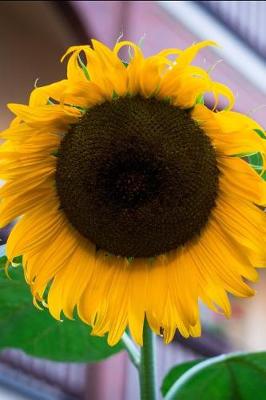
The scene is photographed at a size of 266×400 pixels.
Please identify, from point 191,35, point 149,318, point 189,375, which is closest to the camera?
point 149,318

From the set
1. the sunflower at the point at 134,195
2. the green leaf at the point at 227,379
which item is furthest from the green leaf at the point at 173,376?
the sunflower at the point at 134,195

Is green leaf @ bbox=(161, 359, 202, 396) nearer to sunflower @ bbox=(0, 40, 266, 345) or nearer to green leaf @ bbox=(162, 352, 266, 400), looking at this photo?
green leaf @ bbox=(162, 352, 266, 400)

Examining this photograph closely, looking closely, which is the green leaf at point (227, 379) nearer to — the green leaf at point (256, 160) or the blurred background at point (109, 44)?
the green leaf at point (256, 160)

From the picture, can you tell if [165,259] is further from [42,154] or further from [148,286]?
[42,154]

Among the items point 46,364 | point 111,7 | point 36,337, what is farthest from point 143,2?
point 36,337

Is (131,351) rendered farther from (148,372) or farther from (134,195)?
(134,195)

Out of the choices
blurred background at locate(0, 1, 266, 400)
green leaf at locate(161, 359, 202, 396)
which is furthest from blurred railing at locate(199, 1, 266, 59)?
green leaf at locate(161, 359, 202, 396)

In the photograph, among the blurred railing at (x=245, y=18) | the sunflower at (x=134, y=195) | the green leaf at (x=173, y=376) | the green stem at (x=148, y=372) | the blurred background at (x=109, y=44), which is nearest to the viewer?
the sunflower at (x=134, y=195)
